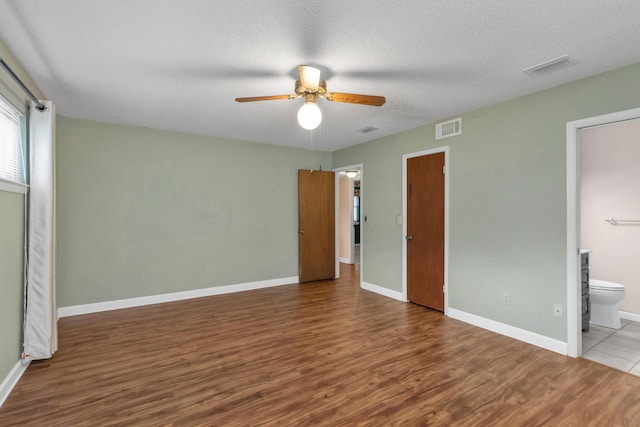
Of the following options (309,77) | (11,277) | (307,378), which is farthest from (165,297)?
(309,77)

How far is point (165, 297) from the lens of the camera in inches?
172

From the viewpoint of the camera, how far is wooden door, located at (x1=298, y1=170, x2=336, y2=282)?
5.54m

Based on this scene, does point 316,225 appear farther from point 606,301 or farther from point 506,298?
point 606,301

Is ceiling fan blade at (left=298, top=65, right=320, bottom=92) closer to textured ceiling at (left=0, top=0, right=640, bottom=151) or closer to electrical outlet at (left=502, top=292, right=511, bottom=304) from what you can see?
textured ceiling at (left=0, top=0, right=640, bottom=151)

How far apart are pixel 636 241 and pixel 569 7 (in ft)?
10.8

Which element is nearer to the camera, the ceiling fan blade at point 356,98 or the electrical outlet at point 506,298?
the ceiling fan blade at point 356,98

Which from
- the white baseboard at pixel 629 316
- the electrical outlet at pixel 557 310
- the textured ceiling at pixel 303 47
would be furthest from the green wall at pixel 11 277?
the white baseboard at pixel 629 316

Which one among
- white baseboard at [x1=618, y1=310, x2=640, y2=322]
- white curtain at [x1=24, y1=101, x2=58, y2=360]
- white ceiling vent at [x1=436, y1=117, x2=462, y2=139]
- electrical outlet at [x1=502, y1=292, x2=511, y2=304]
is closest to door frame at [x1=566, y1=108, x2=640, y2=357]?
electrical outlet at [x1=502, y1=292, x2=511, y2=304]

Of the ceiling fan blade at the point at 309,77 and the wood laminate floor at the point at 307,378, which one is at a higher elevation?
the ceiling fan blade at the point at 309,77

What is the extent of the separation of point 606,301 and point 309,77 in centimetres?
394

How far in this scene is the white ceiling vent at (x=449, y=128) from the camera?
12.1 ft

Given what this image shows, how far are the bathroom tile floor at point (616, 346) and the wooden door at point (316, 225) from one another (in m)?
3.76

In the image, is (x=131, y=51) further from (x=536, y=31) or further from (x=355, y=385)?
(x=355, y=385)

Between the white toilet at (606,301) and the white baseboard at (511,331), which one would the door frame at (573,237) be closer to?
the white baseboard at (511,331)
